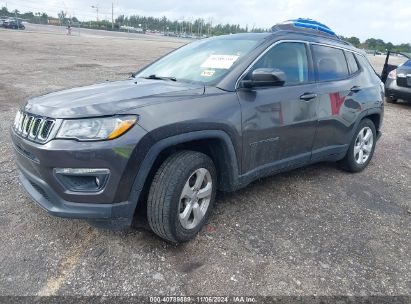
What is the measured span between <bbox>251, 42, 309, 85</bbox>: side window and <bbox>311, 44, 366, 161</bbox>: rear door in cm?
21

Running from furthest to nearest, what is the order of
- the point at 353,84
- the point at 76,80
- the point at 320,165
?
the point at 76,80, the point at 320,165, the point at 353,84

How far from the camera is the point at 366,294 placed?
8.54 feet

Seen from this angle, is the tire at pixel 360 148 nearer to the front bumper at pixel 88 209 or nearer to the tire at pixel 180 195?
the tire at pixel 180 195

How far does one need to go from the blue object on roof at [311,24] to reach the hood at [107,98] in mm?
1759

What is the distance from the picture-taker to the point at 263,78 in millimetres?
3113

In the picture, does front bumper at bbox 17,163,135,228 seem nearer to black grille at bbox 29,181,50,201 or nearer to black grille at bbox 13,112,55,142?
black grille at bbox 29,181,50,201

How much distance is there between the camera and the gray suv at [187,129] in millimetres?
2523

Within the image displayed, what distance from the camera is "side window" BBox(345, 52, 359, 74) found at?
4.65 metres

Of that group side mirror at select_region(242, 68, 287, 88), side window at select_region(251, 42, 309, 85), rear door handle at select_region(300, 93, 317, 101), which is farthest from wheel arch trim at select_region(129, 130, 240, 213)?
rear door handle at select_region(300, 93, 317, 101)

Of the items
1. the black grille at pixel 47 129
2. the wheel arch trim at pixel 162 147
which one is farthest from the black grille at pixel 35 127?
the wheel arch trim at pixel 162 147

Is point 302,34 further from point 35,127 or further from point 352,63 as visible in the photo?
point 35,127

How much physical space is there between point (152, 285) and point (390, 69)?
34.5 feet

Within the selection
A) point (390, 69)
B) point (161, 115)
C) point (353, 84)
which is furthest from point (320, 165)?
point (390, 69)

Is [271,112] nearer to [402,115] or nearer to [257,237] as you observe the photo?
[257,237]
